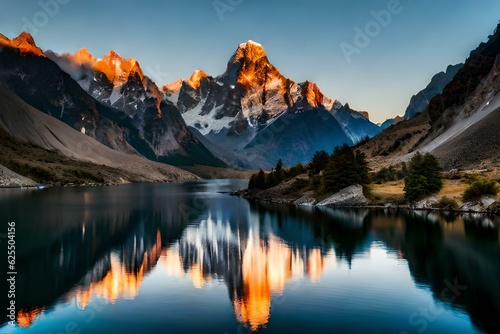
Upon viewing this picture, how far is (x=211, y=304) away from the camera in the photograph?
30438 millimetres

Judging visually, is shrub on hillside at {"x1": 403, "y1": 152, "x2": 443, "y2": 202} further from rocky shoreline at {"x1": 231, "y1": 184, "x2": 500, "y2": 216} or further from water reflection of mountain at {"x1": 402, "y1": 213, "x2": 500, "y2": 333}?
water reflection of mountain at {"x1": 402, "y1": 213, "x2": 500, "y2": 333}

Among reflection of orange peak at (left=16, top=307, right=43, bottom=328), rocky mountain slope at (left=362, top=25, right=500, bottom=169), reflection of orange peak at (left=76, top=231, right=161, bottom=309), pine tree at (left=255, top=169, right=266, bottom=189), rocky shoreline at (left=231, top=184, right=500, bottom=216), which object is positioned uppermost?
rocky mountain slope at (left=362, top=25, right=500, bottom=169)

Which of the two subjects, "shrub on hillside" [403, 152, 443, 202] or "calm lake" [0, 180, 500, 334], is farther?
"shrub on hillside" [403, 152, 443, 202]

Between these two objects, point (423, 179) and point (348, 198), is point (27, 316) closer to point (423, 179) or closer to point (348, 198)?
point (423, 179)

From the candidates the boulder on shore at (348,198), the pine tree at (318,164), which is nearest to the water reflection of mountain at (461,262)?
the boulder on shore at (348,198)

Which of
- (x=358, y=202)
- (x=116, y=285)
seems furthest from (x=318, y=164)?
A: (x=116, y=285)

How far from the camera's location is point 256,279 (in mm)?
37906

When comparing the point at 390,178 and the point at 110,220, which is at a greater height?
the point at 390,178

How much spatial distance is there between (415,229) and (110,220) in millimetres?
49114

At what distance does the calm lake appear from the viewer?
2700 centimetres

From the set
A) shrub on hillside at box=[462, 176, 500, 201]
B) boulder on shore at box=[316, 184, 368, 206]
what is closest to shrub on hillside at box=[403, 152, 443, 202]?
shrub on hillside at box=[462, 176, 500, 201]

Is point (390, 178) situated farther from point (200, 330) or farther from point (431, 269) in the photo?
point (200, 330)

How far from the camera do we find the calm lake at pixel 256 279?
27000 millimetres

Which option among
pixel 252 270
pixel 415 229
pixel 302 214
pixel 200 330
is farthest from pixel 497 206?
pixel 200 330
